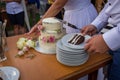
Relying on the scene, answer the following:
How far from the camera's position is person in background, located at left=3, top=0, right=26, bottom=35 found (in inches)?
112

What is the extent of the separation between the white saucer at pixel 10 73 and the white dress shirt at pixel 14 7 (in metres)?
2.04

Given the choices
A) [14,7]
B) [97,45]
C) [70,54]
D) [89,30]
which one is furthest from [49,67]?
[14,7]

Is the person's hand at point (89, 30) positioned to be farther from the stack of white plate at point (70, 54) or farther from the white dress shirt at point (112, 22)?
the stack of white plate at point (70, 54)

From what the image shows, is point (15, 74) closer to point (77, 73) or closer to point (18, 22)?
point (77, 73)

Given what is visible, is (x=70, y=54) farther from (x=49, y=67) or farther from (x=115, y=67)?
(x=115, y=67)

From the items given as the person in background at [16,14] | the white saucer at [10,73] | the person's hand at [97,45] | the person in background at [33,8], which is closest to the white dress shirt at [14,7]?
the person in background at [16,14]

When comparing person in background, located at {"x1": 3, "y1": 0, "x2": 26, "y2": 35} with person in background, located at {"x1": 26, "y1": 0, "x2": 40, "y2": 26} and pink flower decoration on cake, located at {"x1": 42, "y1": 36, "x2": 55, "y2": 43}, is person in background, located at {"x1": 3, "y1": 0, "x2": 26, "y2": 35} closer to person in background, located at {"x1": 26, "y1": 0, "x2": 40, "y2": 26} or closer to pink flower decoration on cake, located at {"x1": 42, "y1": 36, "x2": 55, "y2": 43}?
person in background, located at {"x1": 26, "y1": 0, "x2": 40, "y2": 26}

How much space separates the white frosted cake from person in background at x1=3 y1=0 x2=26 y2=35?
1.93 metres

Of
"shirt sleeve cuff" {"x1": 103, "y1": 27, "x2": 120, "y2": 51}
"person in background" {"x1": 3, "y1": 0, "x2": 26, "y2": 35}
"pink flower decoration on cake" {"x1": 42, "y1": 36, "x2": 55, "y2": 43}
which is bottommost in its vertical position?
"person in background" {"x1": 3, "y1": 0, "x2": 26, "y2": 35}

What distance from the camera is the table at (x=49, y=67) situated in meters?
0.89

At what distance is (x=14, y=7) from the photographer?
2844mm

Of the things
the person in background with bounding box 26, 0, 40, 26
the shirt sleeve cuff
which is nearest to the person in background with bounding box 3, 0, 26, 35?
the person in background with bounding box 26, 0, 40, 26

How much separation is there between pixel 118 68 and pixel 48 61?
36 centimetres

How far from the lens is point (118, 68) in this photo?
102 centimetres
